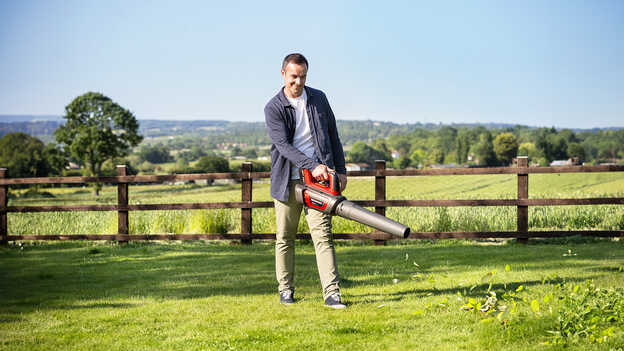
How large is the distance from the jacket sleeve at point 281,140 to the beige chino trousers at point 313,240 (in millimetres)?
358

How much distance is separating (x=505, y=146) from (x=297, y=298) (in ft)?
263

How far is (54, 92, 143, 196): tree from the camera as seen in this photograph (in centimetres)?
6444

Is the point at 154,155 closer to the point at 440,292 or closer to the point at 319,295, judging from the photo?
the point at 319,295

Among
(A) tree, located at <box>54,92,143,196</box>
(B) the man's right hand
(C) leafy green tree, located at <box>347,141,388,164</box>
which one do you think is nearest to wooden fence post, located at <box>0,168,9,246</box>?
(B) the man's right hand

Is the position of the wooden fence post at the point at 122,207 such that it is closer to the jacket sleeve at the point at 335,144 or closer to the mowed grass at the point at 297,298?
the mowed grass at the point at 297,298

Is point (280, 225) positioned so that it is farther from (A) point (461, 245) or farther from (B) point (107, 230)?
(B) point (107, 230)

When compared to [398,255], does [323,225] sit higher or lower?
higher

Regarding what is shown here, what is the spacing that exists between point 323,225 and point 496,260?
3458 millimetres

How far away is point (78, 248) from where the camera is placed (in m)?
9.71

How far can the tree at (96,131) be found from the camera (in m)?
64.4

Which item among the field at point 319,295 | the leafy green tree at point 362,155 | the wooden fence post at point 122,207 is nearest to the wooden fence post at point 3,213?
the field at point 319,295

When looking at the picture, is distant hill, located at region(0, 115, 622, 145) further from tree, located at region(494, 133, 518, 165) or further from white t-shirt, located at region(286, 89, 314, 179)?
white t-shirt, located at region(286, 89, 314, 179)

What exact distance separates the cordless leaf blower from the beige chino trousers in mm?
201

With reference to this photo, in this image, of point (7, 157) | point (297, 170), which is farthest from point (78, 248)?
point (7, 157)
